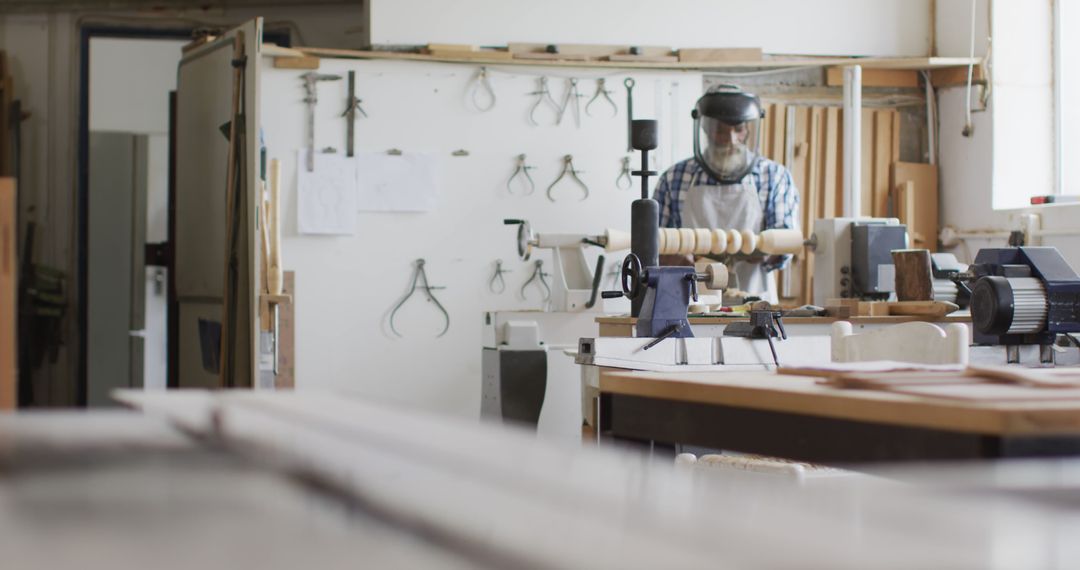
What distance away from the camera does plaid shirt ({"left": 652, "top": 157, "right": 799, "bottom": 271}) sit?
5988mm

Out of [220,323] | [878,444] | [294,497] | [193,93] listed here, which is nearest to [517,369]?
[220,323]

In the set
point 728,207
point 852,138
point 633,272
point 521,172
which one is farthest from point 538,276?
point 633,272

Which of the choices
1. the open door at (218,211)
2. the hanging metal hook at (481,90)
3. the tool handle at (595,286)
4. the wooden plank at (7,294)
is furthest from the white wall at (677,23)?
the wooden plank at (7,294)

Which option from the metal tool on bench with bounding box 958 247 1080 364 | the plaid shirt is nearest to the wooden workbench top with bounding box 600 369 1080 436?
the metal tool on bench with bounding box 958 247 1080 364

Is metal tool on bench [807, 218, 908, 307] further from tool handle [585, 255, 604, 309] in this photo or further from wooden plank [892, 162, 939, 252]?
wooden plank [892, 162, 939, 252]

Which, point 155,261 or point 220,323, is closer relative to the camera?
point 220,323

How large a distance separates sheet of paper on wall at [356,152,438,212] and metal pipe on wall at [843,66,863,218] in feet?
7.54

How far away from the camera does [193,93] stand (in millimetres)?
6152

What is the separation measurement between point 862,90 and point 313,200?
3199 millimetres

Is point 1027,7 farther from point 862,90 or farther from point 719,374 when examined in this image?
Answer: point 719,374

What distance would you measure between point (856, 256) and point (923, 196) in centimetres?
247

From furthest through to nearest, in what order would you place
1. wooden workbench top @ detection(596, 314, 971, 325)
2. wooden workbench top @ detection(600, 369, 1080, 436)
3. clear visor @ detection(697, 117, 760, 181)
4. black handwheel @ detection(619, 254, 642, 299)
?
clear visor @ detection(697, 117, 760, 181)
wooden workbench top @ detection(596, 314, 971, 325)
black handwheel @ detection(619, 254, 642, 299)
wooden workbench top @ detection(600, 369, 1080, 436)

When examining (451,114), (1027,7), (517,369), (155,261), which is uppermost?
(1027,7)

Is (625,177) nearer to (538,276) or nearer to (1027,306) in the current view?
(538,276)
